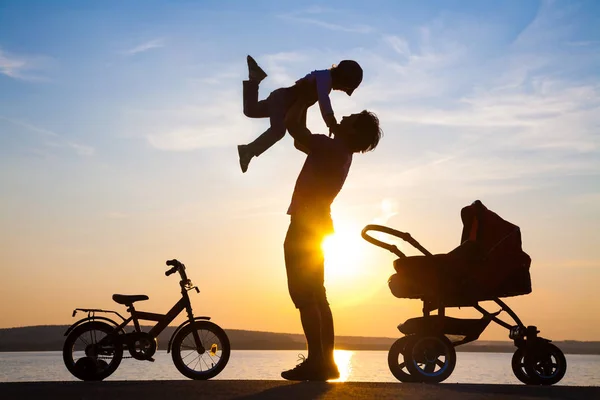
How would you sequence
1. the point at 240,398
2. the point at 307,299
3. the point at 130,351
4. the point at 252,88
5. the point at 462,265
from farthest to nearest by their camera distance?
the point at 130,351, the point at 462,265, the point at 252,88, the point at 307,299, the point at 240,398

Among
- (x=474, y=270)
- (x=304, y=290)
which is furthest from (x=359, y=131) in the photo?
(x=474, y=270)

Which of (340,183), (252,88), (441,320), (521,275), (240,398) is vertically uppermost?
(252,88)

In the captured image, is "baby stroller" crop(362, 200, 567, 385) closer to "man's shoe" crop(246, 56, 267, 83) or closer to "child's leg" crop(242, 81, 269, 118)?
"child's leg" crop(242, 81, 269, 118)

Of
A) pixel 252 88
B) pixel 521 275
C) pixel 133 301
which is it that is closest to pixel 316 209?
pixel 252 88

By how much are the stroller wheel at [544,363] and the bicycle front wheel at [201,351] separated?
334cm

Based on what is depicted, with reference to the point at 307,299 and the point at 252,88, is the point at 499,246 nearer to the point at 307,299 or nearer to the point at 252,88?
the point at 307,299

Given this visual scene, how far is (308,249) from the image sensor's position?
7363mm

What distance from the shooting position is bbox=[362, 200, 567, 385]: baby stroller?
27.4ft

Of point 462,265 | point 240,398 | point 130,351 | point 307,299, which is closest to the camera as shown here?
point 240,398

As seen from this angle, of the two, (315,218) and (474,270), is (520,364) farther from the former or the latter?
(315,218)

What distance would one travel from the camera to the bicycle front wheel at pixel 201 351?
9.15 meters

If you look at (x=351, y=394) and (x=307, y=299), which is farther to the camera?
(x=307, y=299)

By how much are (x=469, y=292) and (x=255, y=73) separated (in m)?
3.19

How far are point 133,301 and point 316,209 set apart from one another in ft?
10.4
